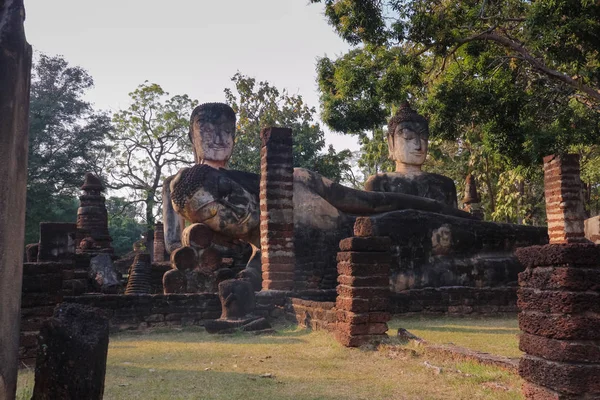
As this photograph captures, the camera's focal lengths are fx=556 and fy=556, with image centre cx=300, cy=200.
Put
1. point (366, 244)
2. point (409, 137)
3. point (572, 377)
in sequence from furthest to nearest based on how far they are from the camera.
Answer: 1. point (409, 137)
2. point (366, 244)
3. point (572, 377)

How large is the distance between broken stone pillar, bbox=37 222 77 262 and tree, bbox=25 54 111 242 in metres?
12.7

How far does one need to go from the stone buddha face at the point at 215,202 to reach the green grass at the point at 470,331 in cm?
335

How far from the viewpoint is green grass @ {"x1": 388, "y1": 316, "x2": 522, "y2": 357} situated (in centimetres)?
584

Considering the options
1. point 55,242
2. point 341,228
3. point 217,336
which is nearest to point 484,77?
point 341,228

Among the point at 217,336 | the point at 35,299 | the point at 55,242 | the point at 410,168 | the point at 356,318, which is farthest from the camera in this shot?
the point at 410,168

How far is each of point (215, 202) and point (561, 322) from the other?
24.5ft

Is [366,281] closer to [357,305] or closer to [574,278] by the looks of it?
[357,305]

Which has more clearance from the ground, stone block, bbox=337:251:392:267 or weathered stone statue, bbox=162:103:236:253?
weathered stone statue, bbox=162:103:236:253

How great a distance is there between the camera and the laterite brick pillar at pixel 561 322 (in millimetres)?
2945

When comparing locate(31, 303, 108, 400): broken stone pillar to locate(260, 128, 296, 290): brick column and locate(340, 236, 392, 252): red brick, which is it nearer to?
locate(340, 236, 392, 252): red brick

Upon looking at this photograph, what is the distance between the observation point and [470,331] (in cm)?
704

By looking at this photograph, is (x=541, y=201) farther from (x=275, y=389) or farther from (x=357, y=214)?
(x=275, y=389)

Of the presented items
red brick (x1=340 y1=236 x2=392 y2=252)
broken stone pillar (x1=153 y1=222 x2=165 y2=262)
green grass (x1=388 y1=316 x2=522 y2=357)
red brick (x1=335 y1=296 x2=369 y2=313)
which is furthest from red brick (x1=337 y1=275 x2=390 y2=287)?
broken stone pillar (x1=153 y1=222 x2=165 y2=262)

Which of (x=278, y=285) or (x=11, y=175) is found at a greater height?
(x=11, y=175)
